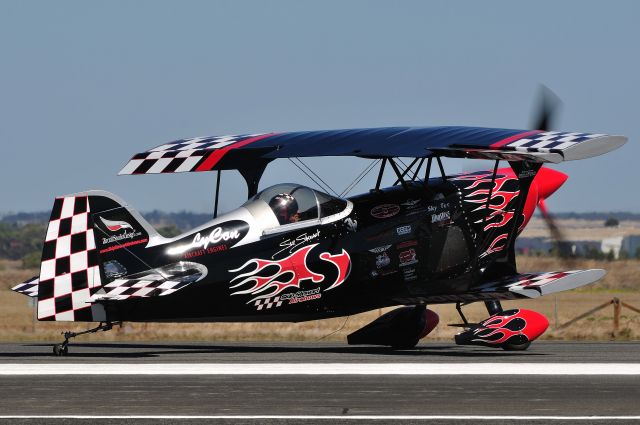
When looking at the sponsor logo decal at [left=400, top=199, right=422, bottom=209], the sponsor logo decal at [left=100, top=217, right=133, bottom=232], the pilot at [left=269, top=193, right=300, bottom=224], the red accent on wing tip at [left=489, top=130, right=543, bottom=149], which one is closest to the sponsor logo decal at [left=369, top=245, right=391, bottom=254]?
the sponsor logo decal at [left=400, top=199, right=422, bottom=209]

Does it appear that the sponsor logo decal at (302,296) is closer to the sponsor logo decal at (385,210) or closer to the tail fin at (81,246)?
the sponsor logo decal at (385,210)

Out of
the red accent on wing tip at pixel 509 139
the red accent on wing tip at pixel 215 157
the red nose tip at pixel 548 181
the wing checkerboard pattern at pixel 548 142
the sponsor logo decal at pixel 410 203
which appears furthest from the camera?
the red nose tip at pixel 548 181

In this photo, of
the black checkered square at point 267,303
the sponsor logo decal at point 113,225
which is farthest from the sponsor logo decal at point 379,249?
the sponsor logo decal at point 113,225

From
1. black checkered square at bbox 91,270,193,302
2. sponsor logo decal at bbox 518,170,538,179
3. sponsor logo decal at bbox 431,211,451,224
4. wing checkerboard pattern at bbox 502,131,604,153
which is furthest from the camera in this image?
sponsor logo decal at bbox 518,170,538,179

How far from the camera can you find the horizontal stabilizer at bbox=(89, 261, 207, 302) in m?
14.9

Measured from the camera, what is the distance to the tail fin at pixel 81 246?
15.0m

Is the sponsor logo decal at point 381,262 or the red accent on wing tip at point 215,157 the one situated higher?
the red accent on wing tip at point 215,157

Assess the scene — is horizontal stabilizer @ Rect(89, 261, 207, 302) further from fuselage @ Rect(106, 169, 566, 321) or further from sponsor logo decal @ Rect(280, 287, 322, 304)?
sponsor logo decal @ Rect(280, 287, 322, 304)

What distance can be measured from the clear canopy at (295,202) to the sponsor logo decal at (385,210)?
1.83ft

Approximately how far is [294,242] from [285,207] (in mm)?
477

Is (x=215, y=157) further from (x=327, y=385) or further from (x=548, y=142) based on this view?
(x=327, y=385)

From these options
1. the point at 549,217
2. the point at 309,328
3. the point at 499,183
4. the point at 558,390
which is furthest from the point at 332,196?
the point at 309,328

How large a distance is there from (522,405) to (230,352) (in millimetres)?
7203

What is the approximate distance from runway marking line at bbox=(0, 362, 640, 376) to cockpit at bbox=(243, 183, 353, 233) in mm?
2238
